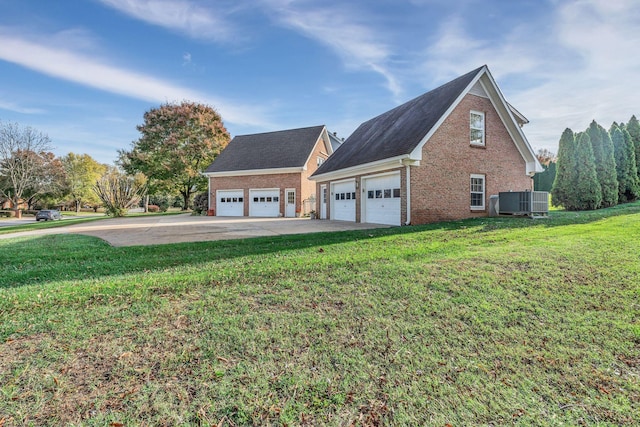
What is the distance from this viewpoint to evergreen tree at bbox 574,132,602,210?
15.1 meters

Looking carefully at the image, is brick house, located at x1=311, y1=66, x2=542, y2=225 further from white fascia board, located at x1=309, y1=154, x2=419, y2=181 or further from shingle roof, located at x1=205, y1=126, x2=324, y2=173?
shingle roof, located at x1=205, y1=126, x2=324, y2=173

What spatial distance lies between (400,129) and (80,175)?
5224 centimetres

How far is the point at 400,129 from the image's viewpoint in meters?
14.4

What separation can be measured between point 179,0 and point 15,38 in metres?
5.72

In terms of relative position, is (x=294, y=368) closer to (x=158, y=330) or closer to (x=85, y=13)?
(x=158, y=330)

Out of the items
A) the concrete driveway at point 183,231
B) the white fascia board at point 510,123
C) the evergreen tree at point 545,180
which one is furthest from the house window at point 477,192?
the evergreen tree at point 545,180

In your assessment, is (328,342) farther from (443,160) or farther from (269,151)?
(269,151)

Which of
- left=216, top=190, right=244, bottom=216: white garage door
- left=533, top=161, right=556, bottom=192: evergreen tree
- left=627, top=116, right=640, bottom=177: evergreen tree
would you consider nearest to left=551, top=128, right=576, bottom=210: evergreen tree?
left=627, top=116, right=640, bottom=177: evergreen tree

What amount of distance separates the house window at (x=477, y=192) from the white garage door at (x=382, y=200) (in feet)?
12.4

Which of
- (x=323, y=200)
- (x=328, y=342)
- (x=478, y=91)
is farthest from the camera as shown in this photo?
(x=323, y=200)

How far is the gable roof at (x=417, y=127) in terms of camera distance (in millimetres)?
12215

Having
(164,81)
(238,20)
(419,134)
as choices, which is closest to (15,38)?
→ (164,81)

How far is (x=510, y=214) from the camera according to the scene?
13.4 m

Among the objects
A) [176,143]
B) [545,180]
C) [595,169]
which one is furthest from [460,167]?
[176,143]
